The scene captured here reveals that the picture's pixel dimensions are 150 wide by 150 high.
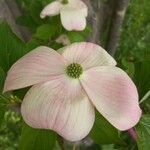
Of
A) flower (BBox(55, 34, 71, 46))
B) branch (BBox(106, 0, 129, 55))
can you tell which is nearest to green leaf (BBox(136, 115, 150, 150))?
flower (BBox(55, 34, 71, 46))

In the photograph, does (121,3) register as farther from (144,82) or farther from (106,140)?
(106,140)

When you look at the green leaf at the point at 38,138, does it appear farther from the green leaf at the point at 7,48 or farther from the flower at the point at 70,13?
the flower at the point at 70,13

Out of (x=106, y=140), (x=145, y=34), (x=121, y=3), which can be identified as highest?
(x=106, y=140)

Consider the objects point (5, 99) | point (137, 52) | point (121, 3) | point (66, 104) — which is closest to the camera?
point (66, 104)

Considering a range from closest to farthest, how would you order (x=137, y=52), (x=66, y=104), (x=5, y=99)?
A: (x=66, y=104)
(x=5, y=99)
(x=137, y=52)

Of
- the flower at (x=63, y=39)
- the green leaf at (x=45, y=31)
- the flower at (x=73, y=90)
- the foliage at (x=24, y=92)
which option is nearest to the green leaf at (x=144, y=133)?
the foliage at (x=24, y=92)

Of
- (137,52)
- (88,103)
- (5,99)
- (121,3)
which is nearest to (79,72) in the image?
(88,103)
